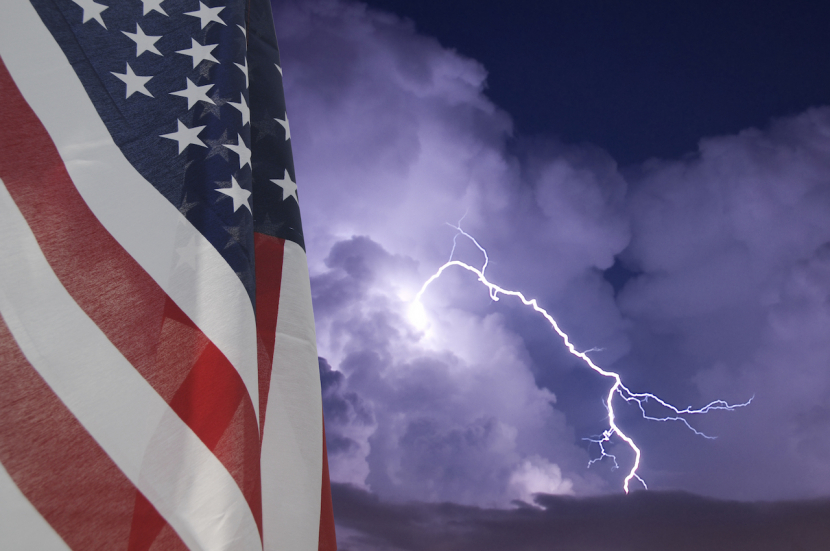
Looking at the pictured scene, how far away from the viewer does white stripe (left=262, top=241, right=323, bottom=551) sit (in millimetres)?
1047

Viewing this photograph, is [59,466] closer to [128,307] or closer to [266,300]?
[128,307]

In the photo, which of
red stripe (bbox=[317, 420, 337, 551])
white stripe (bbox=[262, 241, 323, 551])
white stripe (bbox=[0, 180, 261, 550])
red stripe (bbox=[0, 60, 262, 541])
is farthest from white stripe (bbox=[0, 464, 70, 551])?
red stripe (bbox=[317, 420, 337, 551])

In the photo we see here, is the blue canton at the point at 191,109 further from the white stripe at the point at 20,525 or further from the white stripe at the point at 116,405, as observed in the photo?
the white stripe at the point at 20,525

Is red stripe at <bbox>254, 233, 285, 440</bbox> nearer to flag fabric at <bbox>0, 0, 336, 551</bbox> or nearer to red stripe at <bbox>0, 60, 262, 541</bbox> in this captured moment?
flag fabric at <bbox>0, 0, 336, 551</bbox>

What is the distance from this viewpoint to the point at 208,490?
0.90 m

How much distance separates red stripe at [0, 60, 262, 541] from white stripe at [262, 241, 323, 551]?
5.8 inches

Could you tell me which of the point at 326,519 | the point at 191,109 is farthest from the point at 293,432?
the point at 191,109

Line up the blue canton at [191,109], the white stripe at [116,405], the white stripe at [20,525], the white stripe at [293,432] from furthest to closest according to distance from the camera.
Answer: the blue canton at [191,109], the white stripe at [293,432], the white stripe at [116,405], the white stripe at [20,525]

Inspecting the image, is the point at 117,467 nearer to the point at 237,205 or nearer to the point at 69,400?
the point at 69,400

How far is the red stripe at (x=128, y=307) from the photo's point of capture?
94cm

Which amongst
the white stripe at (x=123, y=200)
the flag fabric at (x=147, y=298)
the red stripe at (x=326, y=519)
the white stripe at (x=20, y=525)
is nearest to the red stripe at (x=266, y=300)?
the flag fabric at (x=147, y=298)

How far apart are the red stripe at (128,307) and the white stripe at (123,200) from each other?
0.02m

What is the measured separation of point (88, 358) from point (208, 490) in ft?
1.21

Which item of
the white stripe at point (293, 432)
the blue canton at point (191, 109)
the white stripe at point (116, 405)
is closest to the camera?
the white stripe at point (116, 405)
